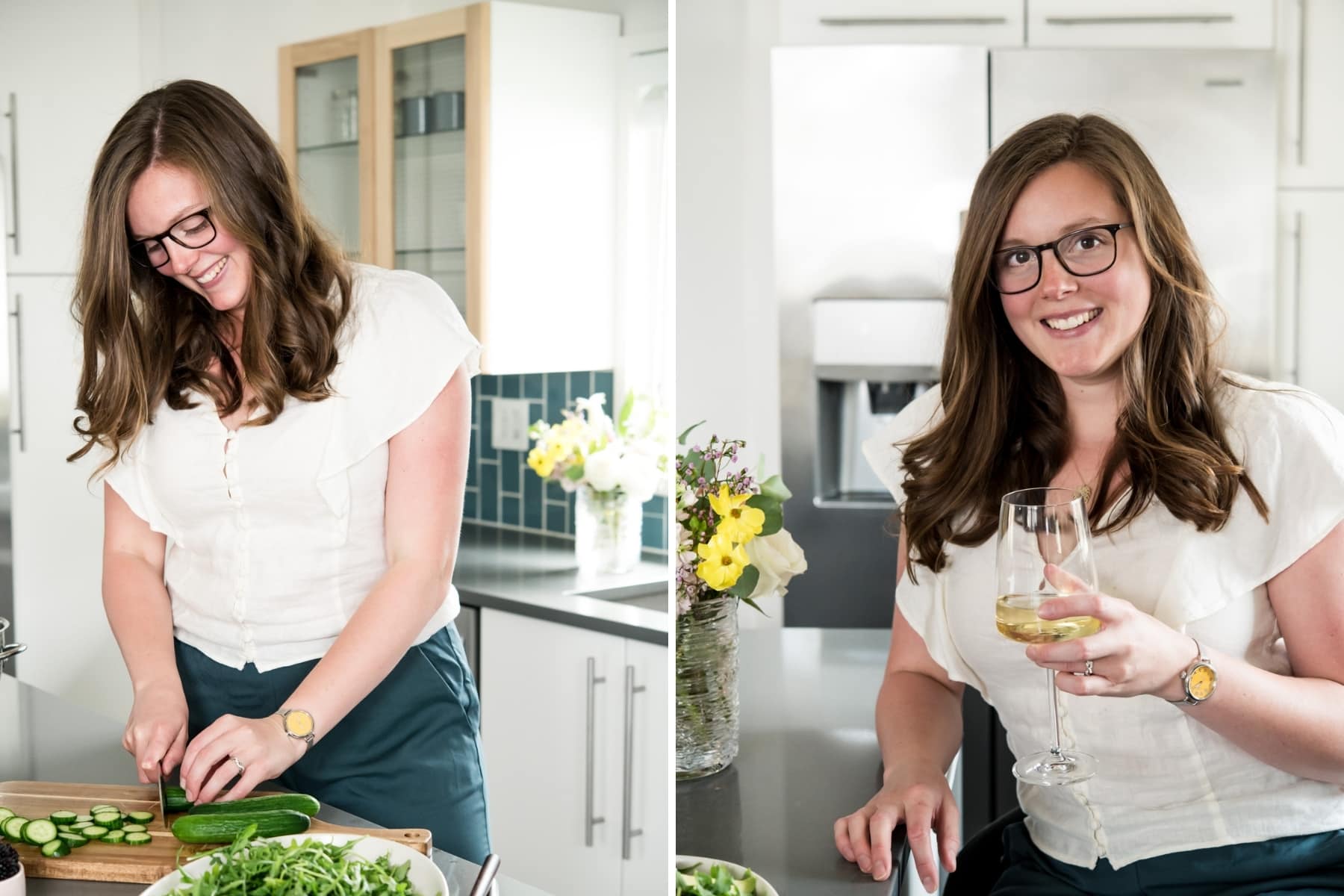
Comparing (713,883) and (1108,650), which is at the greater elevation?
(1108,650)

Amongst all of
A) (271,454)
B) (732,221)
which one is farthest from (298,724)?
(732,221)

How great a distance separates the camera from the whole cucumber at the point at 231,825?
100 centimetres

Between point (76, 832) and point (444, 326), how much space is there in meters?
0.64

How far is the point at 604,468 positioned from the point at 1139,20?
157 cm

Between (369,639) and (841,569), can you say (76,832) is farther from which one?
(841,569)

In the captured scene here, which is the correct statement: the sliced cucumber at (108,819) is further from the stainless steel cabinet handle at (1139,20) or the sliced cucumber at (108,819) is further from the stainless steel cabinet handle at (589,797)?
the stainless steel cabinet handle at (1139,20)

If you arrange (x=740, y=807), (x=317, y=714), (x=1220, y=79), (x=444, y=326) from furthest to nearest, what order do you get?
(x=1220, y=79) → (x=444, y=326) → (x=317, y=714) → (x=740, y=807)

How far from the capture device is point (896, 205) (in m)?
2.67

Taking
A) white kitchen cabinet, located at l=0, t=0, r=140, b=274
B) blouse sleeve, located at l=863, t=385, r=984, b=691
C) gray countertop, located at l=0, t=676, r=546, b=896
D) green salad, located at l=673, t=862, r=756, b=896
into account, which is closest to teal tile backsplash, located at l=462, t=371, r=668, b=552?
white kitchen cabinet, located at l=0, t=0, r=140, b=274

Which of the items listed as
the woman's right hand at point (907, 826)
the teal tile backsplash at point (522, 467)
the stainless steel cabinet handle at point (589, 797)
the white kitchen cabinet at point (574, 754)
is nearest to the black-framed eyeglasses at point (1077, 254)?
the woman's right hand at point (907, 826)

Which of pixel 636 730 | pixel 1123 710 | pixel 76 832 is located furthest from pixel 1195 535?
pixel 636 730

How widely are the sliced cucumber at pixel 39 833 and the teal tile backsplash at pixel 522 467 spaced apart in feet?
5.57

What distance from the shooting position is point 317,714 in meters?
1.20

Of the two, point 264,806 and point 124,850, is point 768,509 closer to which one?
point 264,806
